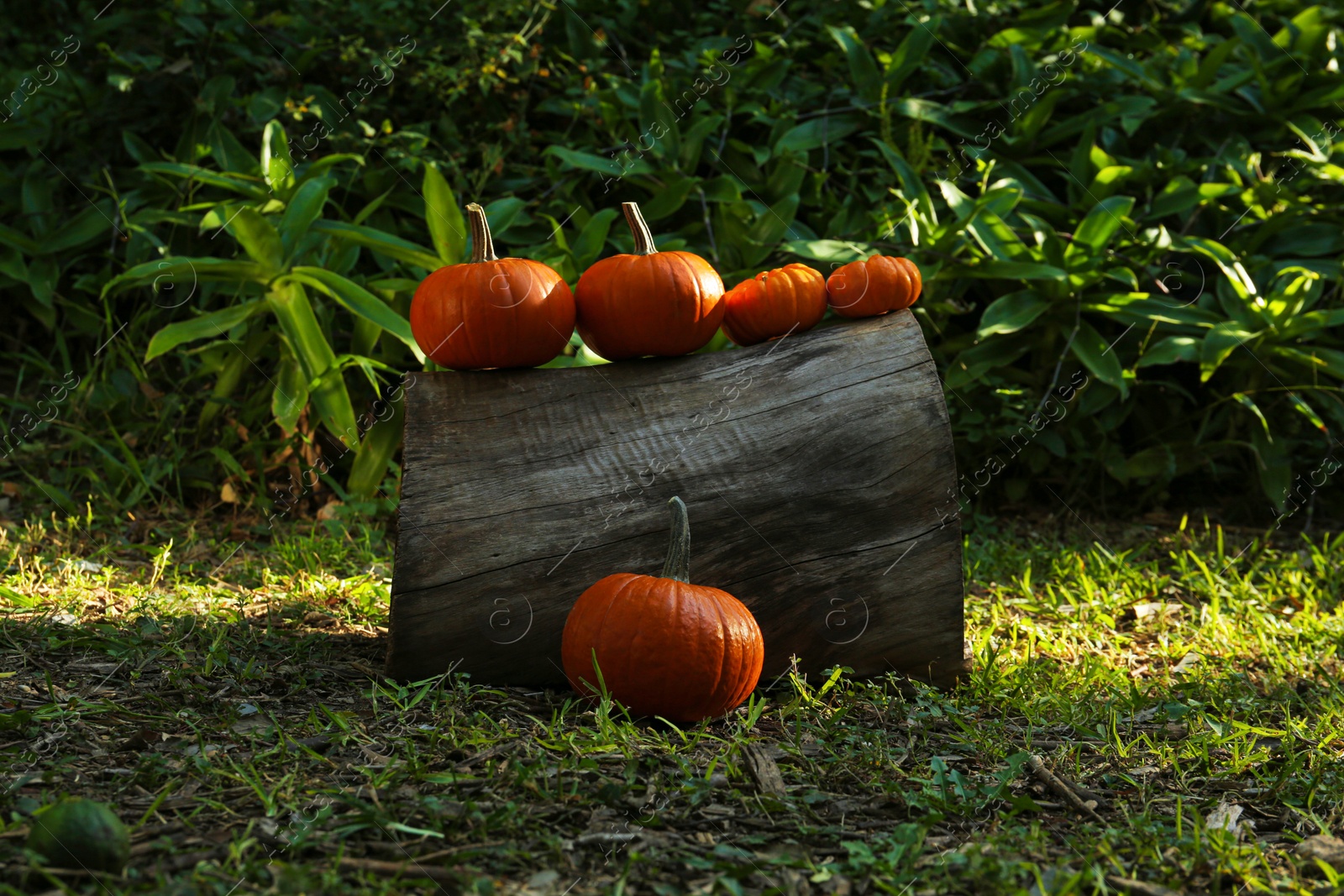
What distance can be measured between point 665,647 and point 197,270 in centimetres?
235

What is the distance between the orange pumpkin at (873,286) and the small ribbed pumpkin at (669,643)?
732 millimetres

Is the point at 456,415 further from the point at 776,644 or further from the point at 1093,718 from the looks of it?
the point at 1093,718

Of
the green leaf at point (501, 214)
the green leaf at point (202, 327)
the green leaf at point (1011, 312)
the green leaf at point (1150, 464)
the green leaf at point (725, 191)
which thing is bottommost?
the green leaf at point (1150, 464)

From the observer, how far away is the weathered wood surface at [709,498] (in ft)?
7.41

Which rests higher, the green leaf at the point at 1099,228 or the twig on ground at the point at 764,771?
the green leaf at the point at 1099,228

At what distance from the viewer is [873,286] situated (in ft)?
7.96

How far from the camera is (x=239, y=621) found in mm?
Result: 2516

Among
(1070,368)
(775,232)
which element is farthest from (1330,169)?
(775,232)

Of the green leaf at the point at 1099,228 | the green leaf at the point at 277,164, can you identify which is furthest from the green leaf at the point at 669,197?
the green leaf at the point at 1099,228

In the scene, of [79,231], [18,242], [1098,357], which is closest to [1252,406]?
[1098,357]

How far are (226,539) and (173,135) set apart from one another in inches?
77.0

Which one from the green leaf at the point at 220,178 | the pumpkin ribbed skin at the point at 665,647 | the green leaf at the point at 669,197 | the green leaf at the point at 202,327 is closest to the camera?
the pumpkin ribbed skin at the point at 665,647

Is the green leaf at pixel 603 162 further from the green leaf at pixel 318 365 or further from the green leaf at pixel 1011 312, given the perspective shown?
the green leaf at pixel 1011 312

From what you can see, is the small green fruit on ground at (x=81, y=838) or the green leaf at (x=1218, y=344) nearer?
the small green fruit on ground at (x=81, y=838)
